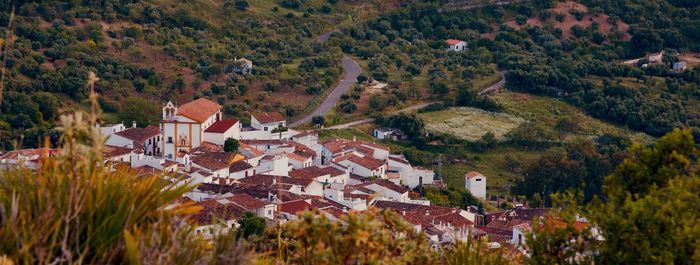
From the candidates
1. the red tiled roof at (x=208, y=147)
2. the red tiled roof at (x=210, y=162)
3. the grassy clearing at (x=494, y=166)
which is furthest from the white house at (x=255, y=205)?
the grassy clearing at (x=494, y=166)

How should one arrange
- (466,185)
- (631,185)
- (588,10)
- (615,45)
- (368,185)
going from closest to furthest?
(631,185) < (368,185) < (466,185) < (615,45) < (588,10)

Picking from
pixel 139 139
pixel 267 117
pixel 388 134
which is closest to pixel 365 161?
pixel 267 117

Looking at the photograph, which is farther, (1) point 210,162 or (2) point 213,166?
(1) point 210,162

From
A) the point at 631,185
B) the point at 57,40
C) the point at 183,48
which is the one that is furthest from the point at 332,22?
the point at 631,185

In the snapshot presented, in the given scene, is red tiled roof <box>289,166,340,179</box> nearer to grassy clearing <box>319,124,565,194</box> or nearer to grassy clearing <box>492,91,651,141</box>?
grassy clearing <box>319,124,565,194</box>

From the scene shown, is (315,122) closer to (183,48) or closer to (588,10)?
(183,48)

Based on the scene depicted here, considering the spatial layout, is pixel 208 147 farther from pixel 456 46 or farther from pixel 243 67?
pixel 456 46

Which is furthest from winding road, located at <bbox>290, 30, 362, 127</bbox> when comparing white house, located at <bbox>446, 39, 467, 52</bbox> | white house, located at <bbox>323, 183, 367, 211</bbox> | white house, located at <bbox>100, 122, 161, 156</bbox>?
white house, located at <bbox>323, 183, 367, 211</bbox>
